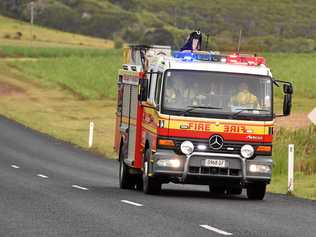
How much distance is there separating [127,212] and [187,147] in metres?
3.64

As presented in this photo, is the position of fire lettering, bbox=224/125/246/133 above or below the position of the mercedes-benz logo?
above

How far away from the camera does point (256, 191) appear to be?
21.3 meters

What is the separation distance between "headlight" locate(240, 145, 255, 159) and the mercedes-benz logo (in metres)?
0.39

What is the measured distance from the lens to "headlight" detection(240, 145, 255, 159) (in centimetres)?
2034

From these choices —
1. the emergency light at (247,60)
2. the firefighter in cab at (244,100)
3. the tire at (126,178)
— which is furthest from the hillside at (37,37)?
the firefighter in cab at (244,100)

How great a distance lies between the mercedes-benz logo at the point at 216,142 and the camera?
20281mm

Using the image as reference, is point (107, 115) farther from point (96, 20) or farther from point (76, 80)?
point (96, 20)

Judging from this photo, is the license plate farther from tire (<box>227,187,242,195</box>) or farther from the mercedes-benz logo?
tire (<box>227,187,242,195</box>)

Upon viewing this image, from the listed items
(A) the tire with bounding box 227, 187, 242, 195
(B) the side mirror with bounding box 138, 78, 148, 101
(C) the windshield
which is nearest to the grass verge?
(A) the tire with bounding box 227, 187, 242, 195

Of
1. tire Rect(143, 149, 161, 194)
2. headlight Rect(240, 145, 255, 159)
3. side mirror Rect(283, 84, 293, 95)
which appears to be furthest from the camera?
tire Rect(143, 149, 161, 194)

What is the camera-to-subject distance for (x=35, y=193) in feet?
68.7

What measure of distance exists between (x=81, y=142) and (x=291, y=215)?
27621mm

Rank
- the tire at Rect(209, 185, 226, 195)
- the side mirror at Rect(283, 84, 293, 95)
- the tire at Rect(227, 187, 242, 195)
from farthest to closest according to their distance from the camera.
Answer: the tire at Rect(209, 185, 226, 195)
the tire at Rect(227, 187, 242, 195)
the side mirror at Rect(283, 84, 293, 95)

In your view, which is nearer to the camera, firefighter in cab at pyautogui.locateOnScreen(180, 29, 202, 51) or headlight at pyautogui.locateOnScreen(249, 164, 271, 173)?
headlight at pyautogui.locateOnScreen(249, 164, 271, 173)
